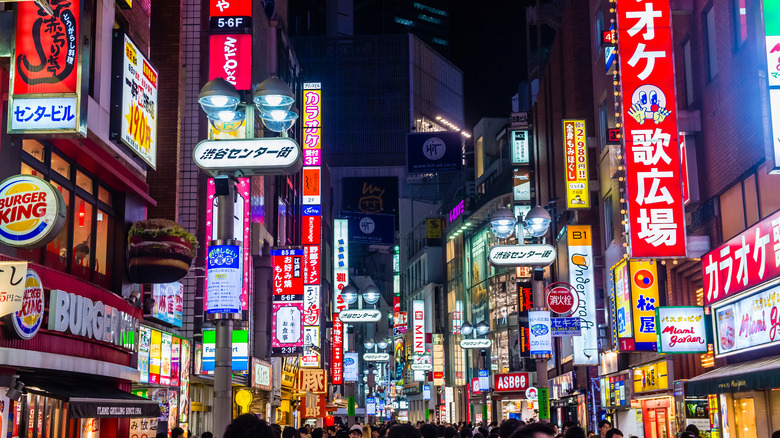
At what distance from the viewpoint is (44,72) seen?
13.4m

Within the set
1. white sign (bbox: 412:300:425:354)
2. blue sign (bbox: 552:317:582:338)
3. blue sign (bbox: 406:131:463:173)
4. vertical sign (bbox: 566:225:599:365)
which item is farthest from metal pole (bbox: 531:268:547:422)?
white sign (bbox: 412:300:425:354)

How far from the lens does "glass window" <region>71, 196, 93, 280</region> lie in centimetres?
1734

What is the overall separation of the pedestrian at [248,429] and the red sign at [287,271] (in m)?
31.7

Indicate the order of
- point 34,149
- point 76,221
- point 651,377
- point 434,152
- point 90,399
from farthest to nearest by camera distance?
point 434,152 < point 651,377 < point 76,221 < point 34,149 < point 90,399

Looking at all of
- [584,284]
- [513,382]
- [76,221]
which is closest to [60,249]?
[76,221]

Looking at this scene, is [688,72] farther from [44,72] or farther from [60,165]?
[44,72]

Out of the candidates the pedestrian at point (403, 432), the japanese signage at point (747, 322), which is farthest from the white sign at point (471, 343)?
the pedestrian at point (403, 432)

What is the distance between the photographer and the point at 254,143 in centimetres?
1279

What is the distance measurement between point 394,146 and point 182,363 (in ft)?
328

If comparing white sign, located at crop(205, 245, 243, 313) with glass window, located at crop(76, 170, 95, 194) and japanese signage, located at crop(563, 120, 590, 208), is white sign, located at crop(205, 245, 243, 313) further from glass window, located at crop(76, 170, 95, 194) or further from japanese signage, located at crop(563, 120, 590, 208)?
japanese signage, located at crop(563, 120, 590, 208)

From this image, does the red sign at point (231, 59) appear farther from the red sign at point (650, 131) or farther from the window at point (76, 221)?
the red sign at point (650, 131)

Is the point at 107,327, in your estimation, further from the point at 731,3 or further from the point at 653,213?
the point at 731,3

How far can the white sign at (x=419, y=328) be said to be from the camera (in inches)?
3349

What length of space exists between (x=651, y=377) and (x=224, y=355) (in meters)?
18.3
